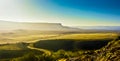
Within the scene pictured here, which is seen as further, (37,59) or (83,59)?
(37,59)

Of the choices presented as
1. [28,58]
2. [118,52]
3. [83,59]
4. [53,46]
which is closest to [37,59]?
[28,58]

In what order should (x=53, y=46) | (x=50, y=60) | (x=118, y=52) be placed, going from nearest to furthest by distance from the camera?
(x=118, y=52)
(x=50, y=60)
(x=53, y=46)

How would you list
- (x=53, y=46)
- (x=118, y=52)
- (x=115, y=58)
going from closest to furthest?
(x=115, y=58), (x=118, y=52), (x=53, y=46)

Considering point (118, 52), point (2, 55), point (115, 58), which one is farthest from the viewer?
point (2, 55)

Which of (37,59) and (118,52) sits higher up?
(118,52)

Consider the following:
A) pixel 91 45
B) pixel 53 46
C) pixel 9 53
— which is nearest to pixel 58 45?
pixel 53 46

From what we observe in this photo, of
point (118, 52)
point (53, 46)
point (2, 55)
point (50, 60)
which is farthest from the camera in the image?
point (53, 46)

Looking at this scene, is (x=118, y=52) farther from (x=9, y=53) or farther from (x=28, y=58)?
(x=9, y=53)

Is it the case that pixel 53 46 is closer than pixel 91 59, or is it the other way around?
pixel 91 59

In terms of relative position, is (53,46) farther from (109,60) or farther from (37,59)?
(109,60)
